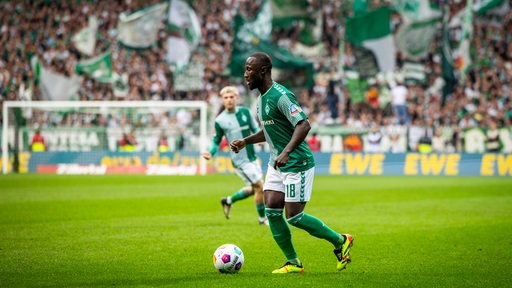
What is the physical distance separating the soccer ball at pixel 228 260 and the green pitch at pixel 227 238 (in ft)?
0.36

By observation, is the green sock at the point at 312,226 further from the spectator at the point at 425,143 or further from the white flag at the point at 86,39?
the white flag at the point at 86,39

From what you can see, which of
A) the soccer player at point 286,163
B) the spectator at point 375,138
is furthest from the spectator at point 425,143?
the soccer player at point 286,163

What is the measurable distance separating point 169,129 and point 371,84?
8.27 m

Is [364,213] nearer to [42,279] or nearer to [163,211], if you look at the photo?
[163,211]

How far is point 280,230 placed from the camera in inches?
336

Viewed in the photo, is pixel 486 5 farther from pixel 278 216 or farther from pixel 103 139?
pixel 278 216

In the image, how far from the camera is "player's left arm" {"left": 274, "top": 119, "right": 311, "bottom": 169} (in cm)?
801

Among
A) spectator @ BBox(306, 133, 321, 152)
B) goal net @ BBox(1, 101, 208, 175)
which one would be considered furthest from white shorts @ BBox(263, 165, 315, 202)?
spectator @ BBox(306, 133, 321, 152)

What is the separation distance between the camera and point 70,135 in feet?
102

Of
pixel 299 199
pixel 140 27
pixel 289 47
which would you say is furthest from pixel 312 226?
pixel 140 27

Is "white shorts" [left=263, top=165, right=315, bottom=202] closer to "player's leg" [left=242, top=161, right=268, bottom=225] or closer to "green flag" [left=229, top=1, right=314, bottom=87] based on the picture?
"player's leg" [left=242, top=161, right=268, bottom=225]

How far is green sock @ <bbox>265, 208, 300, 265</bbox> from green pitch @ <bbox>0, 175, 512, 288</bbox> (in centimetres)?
31

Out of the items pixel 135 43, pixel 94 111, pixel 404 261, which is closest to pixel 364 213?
pixel 404 261

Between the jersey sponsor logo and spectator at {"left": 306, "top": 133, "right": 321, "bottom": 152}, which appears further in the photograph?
spectator at {"left": 306, "top": 133, "right": 321, "bottom": 152}
